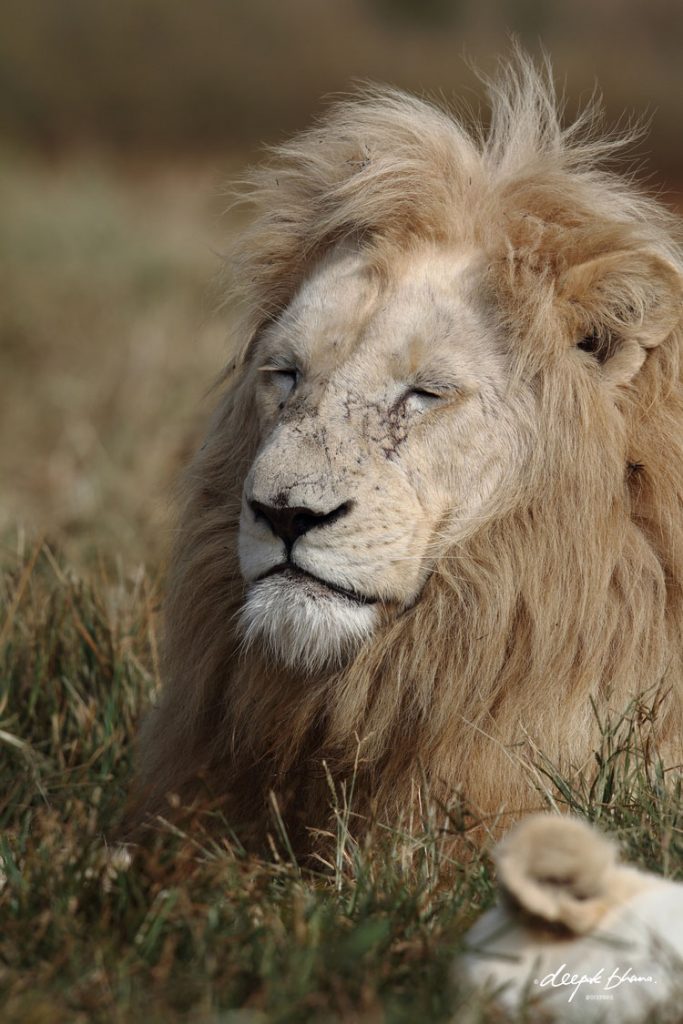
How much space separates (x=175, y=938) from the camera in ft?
7.89

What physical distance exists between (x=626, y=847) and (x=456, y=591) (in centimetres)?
73

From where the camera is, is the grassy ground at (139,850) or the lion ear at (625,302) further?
the lion ear at (625,302)

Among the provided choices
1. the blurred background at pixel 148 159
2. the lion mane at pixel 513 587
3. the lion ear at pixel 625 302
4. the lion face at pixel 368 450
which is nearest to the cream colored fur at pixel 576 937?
the lion mane at pixel 513 587

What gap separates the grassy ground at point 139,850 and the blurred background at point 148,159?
0.15 feet

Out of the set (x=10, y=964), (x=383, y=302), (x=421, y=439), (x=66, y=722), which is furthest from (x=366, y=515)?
(x=66, y=722)

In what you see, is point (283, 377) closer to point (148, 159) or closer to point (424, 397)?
point (424, 397)

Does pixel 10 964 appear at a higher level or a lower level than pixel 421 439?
lower

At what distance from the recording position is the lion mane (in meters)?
3.24

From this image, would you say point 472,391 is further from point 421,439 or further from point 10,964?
point 10,964

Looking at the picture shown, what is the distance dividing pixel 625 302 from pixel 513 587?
0.67 m

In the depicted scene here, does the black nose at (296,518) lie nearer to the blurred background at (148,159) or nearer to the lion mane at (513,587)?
the lion mane at (513,587)

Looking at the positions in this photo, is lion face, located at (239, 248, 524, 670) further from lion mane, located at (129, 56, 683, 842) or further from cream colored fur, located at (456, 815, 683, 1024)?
cream colored fur, located at (456, 815, 683, 1024)

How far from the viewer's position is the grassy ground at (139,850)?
2242 millimetres

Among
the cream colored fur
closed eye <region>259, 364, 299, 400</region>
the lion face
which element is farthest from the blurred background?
the cream colored fur
